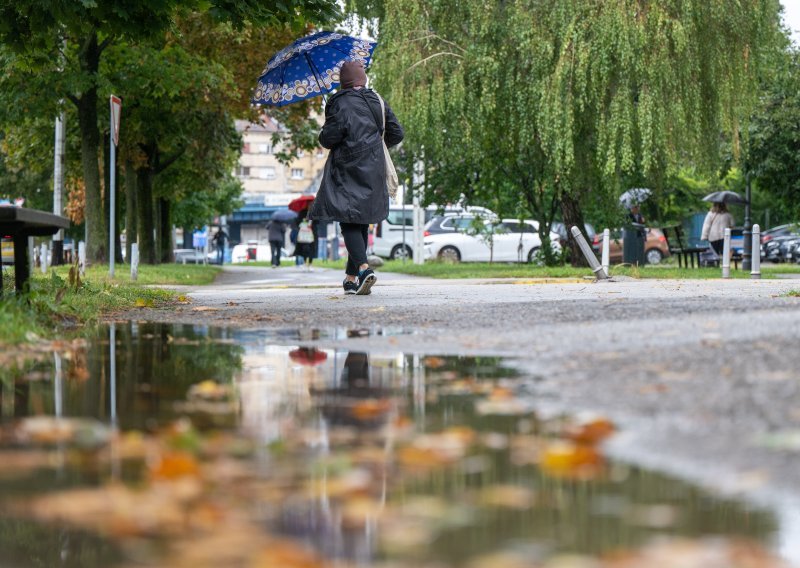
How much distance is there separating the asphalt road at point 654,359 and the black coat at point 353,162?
1.22 metres

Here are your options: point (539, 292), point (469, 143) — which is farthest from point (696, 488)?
point (469, 143)

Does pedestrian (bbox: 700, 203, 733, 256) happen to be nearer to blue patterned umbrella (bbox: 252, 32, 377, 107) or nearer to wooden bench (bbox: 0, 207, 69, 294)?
blue patterned umbrella (bbox: 252, 32, 377, 107)

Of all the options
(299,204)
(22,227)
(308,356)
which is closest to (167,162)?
(299,204)

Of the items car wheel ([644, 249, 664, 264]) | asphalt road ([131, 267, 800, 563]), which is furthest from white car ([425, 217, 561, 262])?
asphalt road ([131, 267, 800, 563])

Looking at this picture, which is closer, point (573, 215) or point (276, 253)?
point (573, 215)

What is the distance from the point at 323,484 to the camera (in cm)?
318

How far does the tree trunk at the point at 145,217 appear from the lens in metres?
32.7

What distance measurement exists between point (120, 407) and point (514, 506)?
1980 mm

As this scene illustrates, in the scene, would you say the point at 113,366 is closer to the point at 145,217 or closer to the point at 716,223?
the point at 716,223

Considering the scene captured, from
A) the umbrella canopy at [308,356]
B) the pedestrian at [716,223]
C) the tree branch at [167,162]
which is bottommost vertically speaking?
the umbrella canopy at [308,356]

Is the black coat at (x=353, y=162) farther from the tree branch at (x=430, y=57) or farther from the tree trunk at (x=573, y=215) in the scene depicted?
the tree trunk at (x=573, y=215)

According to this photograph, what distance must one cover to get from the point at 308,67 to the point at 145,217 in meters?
16.5

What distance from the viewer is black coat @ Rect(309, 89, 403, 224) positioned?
1205 cm

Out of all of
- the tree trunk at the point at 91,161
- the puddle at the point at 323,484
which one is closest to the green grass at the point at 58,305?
the puddle at the point at 323,484
